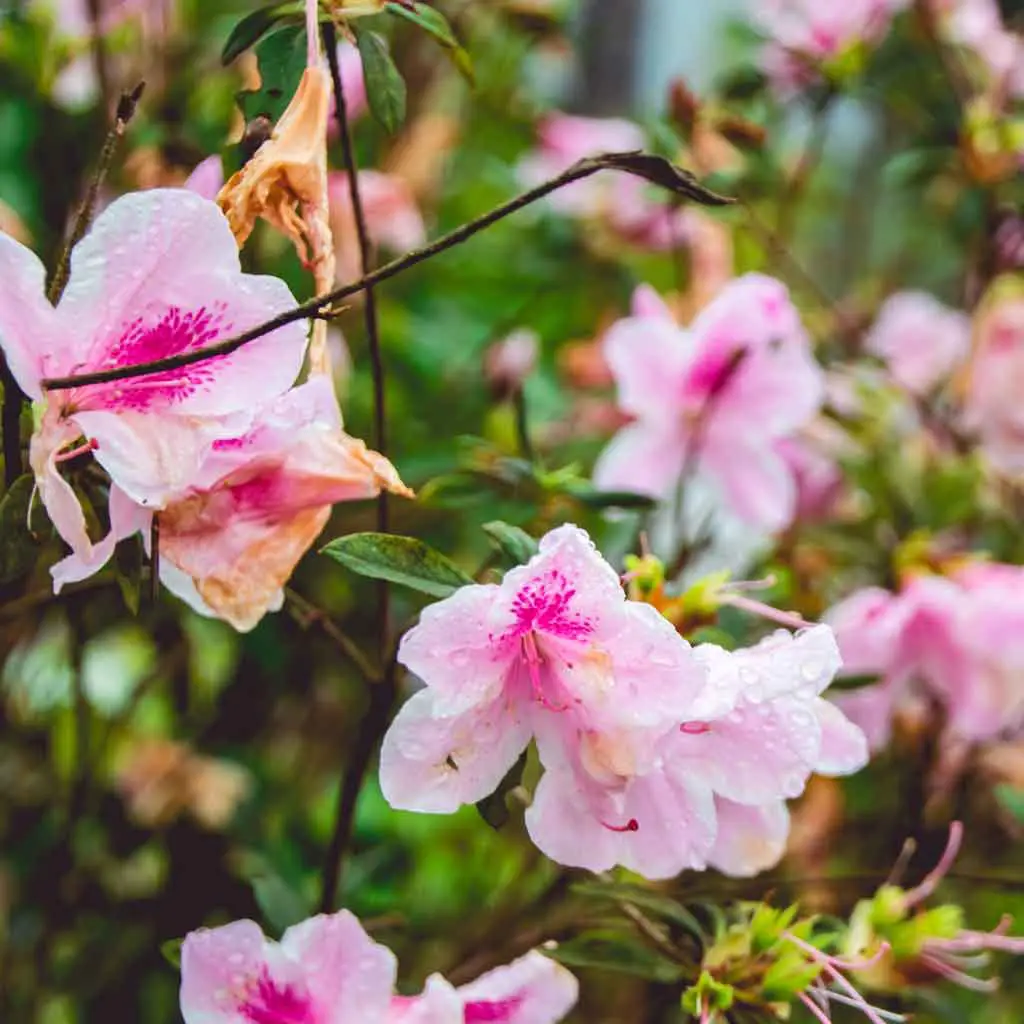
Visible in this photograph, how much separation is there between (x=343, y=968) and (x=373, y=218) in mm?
631

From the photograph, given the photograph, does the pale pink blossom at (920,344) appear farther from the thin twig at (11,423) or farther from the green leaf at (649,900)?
the thin twig at (11,423)

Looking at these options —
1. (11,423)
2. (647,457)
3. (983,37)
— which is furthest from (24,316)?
(983,37)

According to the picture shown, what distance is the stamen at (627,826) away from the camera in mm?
487

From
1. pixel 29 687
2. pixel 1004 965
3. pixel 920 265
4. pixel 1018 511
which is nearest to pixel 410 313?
pixel 29 687

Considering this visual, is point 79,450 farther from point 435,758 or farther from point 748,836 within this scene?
point 748,836

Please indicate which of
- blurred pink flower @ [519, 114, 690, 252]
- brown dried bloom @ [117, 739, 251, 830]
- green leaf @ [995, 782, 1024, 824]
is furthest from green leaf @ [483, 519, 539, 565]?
blurred pink flower @ [519, 114, 690, 252]

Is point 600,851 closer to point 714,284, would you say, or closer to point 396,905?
point 396,905

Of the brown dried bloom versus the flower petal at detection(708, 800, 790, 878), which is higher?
the flower petal at detection(708, 800, 790, 878)

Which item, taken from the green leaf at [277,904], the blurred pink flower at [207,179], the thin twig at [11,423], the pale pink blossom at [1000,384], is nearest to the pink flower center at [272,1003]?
the green leaf at [277,904]

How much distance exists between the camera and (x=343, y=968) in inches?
19.6

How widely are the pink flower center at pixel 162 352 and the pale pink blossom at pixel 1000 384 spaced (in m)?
0.74

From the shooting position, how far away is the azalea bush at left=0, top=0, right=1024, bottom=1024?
46cm

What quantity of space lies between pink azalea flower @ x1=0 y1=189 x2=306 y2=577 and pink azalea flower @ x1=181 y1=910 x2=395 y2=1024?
159 millimetres

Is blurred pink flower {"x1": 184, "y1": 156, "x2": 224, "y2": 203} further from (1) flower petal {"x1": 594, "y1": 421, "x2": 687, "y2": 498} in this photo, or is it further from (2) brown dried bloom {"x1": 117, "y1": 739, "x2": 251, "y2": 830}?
(2) brown dried bloom {"x1": 117, "y1": 739, "x2": 251, "y2": 830}
